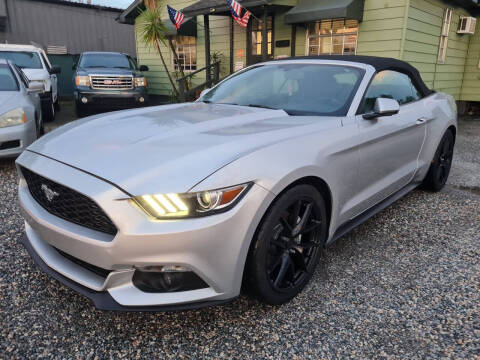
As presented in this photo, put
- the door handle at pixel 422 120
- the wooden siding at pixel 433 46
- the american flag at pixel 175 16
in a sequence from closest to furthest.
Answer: the door handle at pixel 422 120
the wooden siding at pixel 433 46
the american flag at pixel 175 16

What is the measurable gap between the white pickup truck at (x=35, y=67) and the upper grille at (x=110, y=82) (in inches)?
38.2

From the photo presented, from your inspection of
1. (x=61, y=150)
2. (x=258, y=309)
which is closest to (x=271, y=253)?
(x=258, y=309)

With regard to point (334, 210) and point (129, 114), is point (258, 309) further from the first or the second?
point (129, 114)

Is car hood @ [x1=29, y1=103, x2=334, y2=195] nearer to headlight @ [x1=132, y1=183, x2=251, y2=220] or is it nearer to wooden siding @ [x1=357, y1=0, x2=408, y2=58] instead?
headlight @ [x1=132, y1=183, x2=251, y2=220]

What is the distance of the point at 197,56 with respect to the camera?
13.0 metres

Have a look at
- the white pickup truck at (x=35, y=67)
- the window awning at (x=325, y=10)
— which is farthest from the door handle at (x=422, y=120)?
the white pickup truck at (x=35, y=67)

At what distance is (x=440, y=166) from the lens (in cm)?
440

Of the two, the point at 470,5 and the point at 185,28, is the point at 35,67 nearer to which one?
the point at 185,28

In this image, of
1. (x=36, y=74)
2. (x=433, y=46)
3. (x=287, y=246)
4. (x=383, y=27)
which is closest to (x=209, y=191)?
(x=287, y=246)

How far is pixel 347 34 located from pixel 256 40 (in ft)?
10.1

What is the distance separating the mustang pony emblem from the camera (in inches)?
78.8

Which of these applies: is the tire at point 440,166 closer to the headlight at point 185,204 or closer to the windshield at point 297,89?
the windshield at point 297,89

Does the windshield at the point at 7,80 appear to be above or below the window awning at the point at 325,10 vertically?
below

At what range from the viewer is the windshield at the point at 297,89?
2878mm
